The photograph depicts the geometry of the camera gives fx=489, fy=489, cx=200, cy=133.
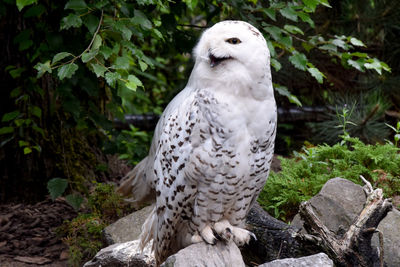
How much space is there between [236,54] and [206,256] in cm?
99

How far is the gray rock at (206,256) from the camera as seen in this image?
2.28 m

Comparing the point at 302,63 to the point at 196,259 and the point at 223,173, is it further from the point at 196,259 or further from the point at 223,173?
the point at 196,259

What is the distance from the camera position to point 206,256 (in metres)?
2.40

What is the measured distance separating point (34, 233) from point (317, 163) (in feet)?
7.47

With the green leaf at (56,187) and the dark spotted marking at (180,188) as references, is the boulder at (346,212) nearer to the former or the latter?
the dark spotted marking at (180,188)

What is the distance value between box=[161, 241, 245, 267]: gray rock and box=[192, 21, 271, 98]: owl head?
0.82 m

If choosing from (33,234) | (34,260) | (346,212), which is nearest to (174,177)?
(346,212)

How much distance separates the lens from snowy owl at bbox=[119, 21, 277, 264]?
2.23 m

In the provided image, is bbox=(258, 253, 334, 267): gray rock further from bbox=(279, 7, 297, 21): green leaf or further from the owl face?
bbox=(279, 7, 297, 21): green leaf

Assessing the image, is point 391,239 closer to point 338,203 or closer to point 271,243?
point 338,203

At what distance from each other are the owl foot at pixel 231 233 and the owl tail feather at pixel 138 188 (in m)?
0.80

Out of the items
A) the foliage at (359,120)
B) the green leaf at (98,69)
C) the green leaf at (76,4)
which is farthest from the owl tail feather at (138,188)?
the foliage at (359,120)

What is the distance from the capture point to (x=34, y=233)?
3.83m

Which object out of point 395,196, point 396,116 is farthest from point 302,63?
point 396,116
